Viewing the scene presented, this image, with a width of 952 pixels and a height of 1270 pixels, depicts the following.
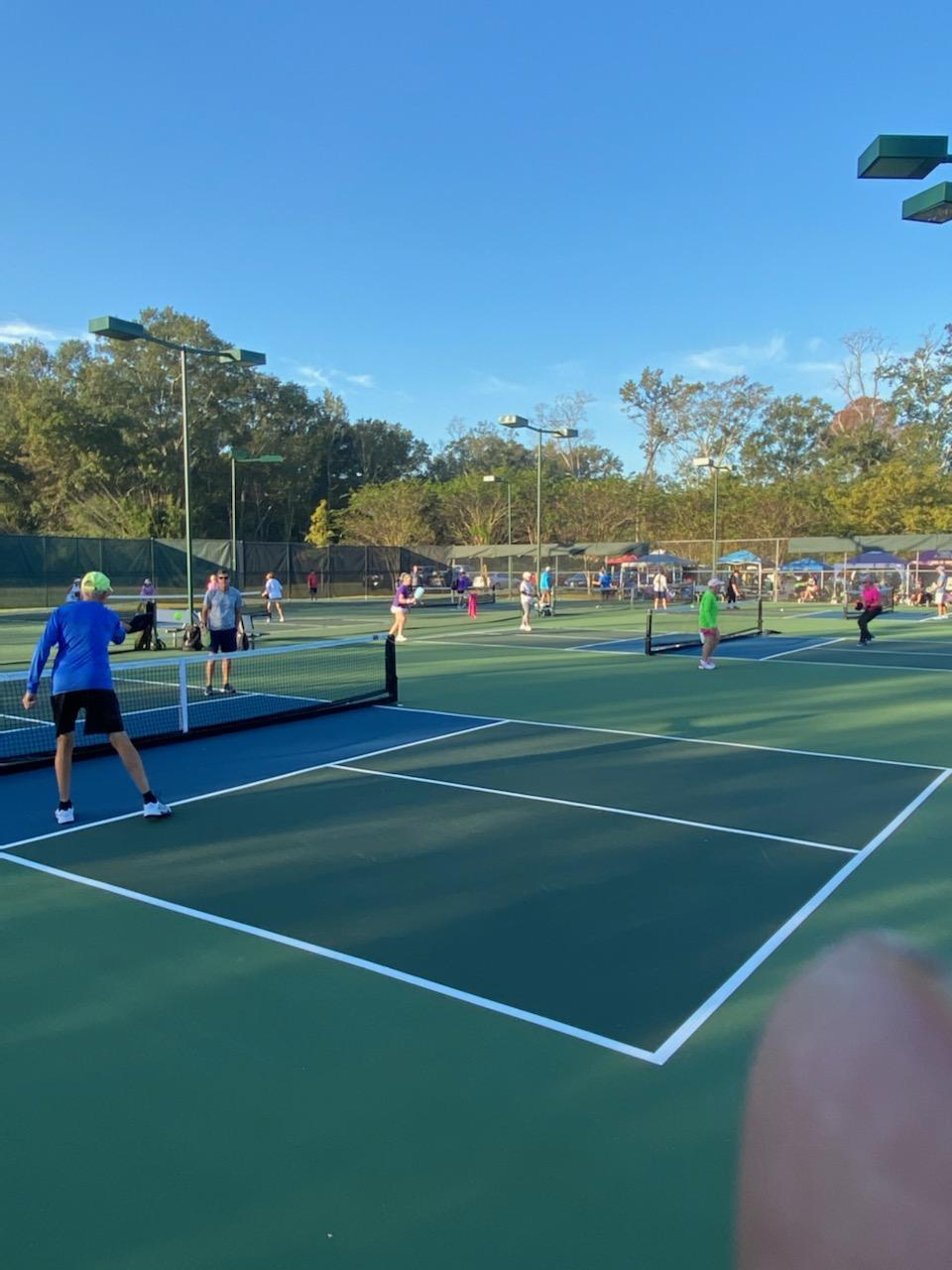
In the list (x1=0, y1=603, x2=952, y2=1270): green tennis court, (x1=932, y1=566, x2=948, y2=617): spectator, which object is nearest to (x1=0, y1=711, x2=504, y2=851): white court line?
(x1=0, y1=603, x2=952, y2=1270): green tennis court

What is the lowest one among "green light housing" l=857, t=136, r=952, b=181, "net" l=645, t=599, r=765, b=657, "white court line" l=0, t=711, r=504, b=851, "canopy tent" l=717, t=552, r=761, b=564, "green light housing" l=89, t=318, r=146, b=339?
"white court line" l=0, t=711, r=504, b=851

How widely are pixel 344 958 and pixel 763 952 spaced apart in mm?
1926

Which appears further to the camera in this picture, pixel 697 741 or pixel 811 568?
pixel 811 568

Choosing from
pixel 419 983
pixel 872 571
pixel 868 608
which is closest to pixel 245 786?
pixel 419 983

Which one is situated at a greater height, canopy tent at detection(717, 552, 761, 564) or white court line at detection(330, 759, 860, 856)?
canopy tent at detection(717, 552, 761, 564)

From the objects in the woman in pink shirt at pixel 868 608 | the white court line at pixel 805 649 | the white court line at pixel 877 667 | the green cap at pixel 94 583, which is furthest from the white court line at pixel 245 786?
the woman in pink shirt at pixel 868 608

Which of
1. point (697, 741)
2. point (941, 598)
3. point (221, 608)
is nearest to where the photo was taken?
point (697, 741)

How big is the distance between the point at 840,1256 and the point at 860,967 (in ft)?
6.11

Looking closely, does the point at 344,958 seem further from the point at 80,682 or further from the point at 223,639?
the point at 223,639

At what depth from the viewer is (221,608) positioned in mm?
12000

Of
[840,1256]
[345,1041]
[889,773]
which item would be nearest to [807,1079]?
[840,1256]

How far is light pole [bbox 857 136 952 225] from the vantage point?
6.39m

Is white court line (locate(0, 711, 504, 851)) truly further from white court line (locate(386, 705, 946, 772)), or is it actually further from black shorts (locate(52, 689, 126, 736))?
black shorts (locate(52, 689, 126, 736))

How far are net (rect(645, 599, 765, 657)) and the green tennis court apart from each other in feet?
32.9
